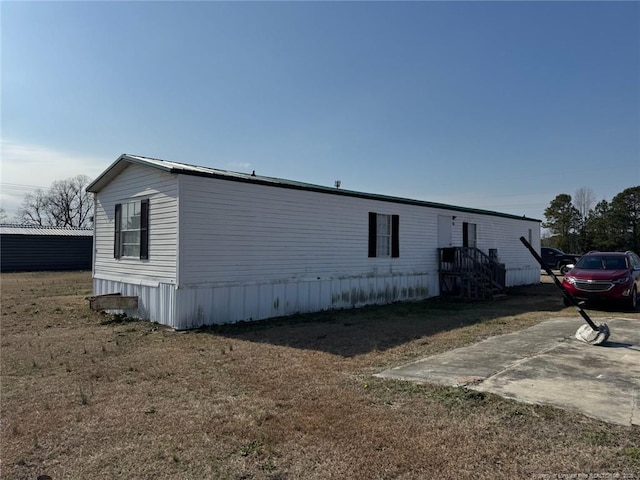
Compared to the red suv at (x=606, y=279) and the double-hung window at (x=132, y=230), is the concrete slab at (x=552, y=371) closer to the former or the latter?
the red suv at (x=606, y=279)

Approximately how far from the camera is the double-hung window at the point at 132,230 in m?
10.3

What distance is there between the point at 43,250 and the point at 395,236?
25546mm

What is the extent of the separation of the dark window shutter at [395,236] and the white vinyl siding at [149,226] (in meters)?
7.22

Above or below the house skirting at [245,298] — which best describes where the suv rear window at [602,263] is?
above

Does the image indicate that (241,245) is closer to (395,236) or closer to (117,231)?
(117,231)

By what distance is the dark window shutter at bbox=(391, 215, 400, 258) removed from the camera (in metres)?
14.2

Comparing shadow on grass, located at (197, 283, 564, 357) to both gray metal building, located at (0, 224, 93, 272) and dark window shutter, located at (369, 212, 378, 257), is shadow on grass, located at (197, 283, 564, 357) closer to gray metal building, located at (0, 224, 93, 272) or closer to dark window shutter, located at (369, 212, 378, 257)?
dark window shutter, located at (369, 212, 378, 257)

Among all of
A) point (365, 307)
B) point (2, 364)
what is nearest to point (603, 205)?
point (365, 307)

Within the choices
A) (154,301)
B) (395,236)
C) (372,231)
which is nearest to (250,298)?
(154,301)

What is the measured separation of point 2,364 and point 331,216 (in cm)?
790

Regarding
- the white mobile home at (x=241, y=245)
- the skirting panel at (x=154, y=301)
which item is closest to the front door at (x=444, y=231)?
the white mobile home at (x=241, y=245)

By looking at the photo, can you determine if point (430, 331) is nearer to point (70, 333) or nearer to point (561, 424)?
point (561, 424)

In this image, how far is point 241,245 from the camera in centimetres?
1005

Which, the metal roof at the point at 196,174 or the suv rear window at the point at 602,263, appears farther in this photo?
the suv rear window at the point at 602,263
